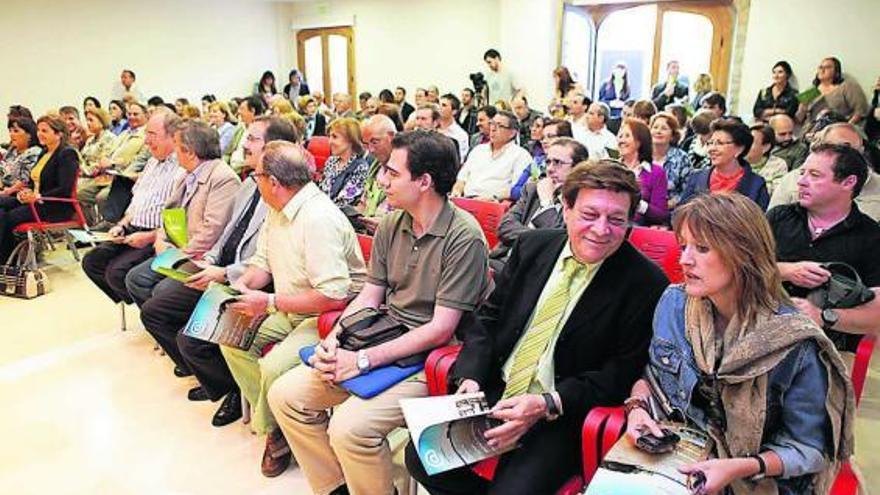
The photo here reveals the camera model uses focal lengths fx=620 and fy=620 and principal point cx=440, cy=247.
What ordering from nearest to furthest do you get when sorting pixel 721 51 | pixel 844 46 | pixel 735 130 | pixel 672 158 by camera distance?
pixel 735 130
pixel 672 158
pixel 844 46
pixel 721 51

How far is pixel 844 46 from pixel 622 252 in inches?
255

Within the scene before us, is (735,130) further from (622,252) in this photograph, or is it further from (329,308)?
(329,308)

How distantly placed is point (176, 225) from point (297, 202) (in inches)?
41.7

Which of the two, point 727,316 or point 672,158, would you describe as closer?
point 727,316

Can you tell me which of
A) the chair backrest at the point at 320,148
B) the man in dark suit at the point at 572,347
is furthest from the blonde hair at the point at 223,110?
the man in dark suit at the point at 572,347

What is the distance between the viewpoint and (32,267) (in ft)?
14.3

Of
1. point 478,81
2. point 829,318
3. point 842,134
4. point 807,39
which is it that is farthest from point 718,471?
point 478,81

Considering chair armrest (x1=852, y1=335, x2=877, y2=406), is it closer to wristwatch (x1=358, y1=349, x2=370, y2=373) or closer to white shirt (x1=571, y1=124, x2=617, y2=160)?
wristwatch (x1=358, y1=349, x2=370, y2=373)

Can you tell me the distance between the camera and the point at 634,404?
1.48 metres

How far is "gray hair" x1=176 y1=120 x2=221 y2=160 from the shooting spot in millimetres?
3010

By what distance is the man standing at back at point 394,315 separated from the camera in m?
1.84

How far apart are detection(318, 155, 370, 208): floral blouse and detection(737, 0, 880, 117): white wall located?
5468 millimetres

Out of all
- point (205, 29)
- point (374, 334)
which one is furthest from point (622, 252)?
point (205, 29)

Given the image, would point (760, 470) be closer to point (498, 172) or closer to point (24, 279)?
point (498, 172)
